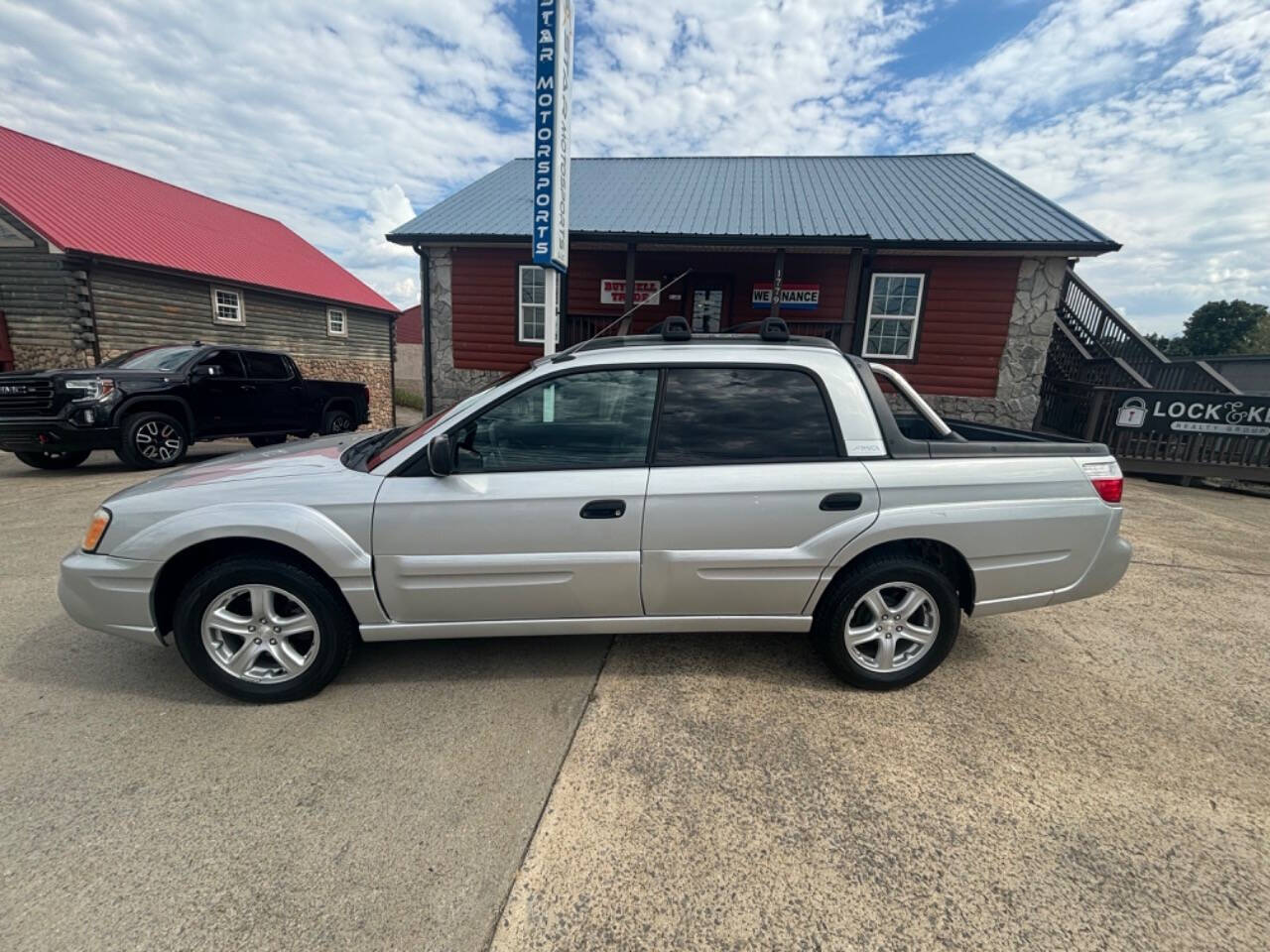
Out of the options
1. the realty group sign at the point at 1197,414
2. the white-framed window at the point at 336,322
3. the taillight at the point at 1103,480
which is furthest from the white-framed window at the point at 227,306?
the realty group sign at the point at 1197,414

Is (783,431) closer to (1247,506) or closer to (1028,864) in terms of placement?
(1028,864)

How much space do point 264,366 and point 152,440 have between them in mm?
1981

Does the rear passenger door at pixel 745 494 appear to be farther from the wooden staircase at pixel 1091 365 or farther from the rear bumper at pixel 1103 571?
the wooden staircase at pixel 1091 365

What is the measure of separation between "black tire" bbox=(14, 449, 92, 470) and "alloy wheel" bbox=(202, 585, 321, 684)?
23.3ft

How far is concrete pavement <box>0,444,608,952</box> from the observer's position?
5.13 feet

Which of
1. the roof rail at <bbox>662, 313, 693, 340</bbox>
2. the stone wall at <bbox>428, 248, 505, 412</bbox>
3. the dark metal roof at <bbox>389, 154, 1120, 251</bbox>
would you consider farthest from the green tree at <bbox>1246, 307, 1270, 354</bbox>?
the roof rail at <bbox>662, 313, 693, 340</bbox>

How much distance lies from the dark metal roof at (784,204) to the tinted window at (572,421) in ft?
26.0

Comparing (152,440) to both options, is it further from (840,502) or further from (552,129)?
(840,502)

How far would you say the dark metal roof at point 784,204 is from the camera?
972cm

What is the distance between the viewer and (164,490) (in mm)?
2471

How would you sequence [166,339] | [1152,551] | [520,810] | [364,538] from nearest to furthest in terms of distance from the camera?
[520,810]
[364,538]
[1152,551]
[166,339]

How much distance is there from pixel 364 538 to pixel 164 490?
0.95 metres

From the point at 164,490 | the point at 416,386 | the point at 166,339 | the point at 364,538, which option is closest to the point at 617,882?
the point at 364,538

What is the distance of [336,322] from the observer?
2039 centimetres
